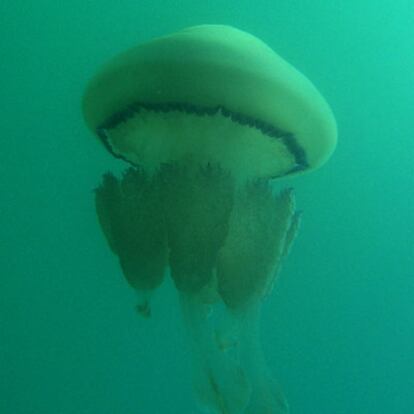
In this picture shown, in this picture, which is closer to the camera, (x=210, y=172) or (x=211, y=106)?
(x=211, y=106)

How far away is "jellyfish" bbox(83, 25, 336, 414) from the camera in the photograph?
8.78 ft

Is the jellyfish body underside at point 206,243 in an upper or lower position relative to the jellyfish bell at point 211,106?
lower

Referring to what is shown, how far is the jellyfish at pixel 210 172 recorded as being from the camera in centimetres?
268

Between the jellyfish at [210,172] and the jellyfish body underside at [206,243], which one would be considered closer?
the jellyfish at [210,172]

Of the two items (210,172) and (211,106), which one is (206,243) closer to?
(210,172)

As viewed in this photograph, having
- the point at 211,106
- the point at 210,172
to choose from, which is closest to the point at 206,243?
the point at 210,172

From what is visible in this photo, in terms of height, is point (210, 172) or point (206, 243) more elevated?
point (210, 172)

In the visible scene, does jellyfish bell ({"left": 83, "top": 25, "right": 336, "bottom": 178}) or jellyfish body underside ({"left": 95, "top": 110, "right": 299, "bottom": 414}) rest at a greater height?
jellyfish bell ({"left": 83, "top": 25, "right": 336, "bottom": 178})

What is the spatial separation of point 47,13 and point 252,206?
7.82 ft

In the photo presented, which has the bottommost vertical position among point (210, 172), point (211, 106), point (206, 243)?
point (206, 243)

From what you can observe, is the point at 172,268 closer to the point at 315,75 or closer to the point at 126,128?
the point at 126,128

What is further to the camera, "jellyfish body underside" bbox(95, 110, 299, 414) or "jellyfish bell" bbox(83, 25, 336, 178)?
"jellyfish body underside" bbox(95, 110, 299, 414)

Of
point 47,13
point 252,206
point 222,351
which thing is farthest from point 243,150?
point 47,13

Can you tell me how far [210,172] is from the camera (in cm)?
288
